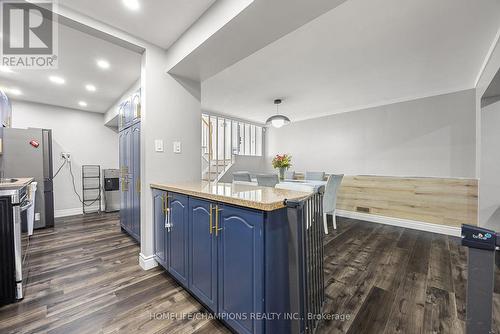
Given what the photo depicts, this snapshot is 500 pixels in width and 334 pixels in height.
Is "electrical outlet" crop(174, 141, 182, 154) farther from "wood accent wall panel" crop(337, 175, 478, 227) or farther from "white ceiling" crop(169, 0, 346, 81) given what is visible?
"wood accent wall panel" crop(337, 175, 478, 227)

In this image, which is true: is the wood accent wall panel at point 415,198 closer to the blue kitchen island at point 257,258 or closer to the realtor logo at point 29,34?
the blue kitchen island at point 257,258

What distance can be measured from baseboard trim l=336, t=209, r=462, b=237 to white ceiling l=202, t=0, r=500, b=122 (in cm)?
238

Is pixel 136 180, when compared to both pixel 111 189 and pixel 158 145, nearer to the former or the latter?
pixel 158 145

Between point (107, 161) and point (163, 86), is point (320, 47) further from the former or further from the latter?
point (107, 161)

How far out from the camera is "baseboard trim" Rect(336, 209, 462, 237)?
3171 mm

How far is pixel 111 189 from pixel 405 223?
6.14 m

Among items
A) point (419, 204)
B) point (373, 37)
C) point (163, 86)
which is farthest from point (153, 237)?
point (419, 204)

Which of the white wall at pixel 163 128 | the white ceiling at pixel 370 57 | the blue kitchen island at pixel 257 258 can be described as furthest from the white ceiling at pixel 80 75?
the blue kitchen island at pixel 257 258

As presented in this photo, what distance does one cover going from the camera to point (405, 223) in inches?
141

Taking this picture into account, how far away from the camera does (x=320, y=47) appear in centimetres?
227

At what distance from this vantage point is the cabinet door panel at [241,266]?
42.5 inches

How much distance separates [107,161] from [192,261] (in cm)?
463

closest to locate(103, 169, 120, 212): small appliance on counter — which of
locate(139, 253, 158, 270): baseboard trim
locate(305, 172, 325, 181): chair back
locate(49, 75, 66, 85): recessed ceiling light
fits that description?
locate(49, 75, 66, 85): recessed ceiling light

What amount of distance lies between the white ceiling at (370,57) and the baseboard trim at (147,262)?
2655 mm
